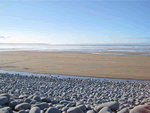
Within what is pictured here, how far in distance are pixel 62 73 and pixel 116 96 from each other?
691cm

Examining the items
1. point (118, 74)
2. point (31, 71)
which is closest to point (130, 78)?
point (118, 74)

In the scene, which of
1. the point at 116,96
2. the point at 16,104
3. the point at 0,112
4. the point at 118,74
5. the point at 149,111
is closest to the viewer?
the point at 0,112

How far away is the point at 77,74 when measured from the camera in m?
12.7

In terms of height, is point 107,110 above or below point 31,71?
above

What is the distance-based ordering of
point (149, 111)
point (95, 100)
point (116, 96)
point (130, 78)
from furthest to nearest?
point (130, 78) < point (116, 96) < point (95, 100) < point (149, 111)

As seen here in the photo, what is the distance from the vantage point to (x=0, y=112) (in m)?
3.51

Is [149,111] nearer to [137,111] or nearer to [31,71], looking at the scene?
[137,111]

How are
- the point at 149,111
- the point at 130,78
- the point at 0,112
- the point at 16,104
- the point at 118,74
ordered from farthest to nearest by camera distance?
the point at 118,74, the point at 130,78, the point at 16,104, the point at 149,111, the point at 0,112

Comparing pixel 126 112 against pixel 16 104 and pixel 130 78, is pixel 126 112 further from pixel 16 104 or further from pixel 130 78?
pixel 130 78

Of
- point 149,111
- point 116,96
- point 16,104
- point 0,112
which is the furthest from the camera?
point 116,96

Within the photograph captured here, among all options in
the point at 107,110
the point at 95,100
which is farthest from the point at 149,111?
the point at 95,100

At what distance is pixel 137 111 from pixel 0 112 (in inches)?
142

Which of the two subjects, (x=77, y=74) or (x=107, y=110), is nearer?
(x=107, y=110)

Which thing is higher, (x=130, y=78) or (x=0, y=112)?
(x=0, y=112)
